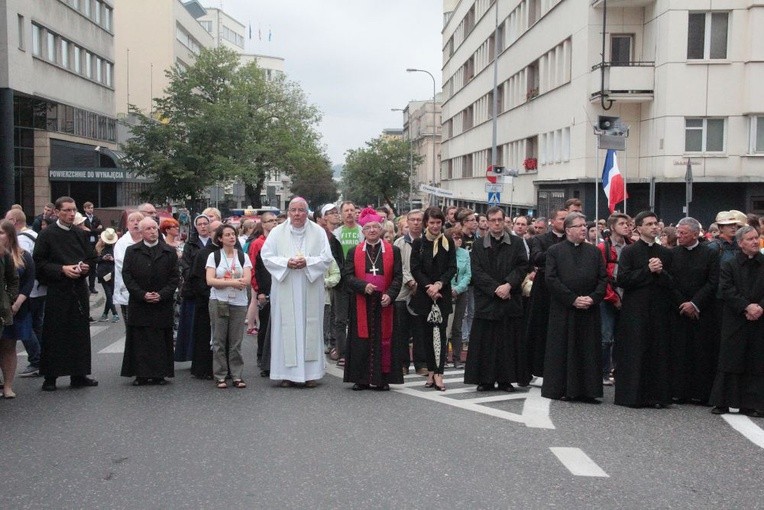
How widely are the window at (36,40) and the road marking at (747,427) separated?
37361mm

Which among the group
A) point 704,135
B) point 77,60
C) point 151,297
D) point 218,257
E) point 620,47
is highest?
point 77,60

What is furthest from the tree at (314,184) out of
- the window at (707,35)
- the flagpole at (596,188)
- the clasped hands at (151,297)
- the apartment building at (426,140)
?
the clasped hands at (151,297)

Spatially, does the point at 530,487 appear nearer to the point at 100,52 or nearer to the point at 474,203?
the point at 100,52

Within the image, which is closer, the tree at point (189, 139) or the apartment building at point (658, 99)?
the apartment building at point (658, 99)

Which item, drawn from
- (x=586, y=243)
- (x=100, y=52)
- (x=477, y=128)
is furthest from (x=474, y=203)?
(x=586, y=243)

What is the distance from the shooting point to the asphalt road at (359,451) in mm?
6789

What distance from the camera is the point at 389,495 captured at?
6.75 meters

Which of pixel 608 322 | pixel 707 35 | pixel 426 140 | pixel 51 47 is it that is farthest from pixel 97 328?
pixel 426 140

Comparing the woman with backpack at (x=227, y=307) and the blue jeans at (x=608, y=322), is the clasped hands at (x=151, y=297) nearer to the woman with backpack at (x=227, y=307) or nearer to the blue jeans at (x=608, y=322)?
the woman with backpack at (x=227, y=307)

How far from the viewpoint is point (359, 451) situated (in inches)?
317

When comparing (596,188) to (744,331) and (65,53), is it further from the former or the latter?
(65,53)

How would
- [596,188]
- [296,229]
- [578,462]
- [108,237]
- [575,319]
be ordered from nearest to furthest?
[578,462] < [575,319] < [296,229] < [108,237] < [596,188]

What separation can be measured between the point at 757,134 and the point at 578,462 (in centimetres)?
2682

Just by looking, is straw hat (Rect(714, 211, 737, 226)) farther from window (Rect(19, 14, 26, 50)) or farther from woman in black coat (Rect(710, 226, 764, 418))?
window (Rect(19, 14, 26, 50))
